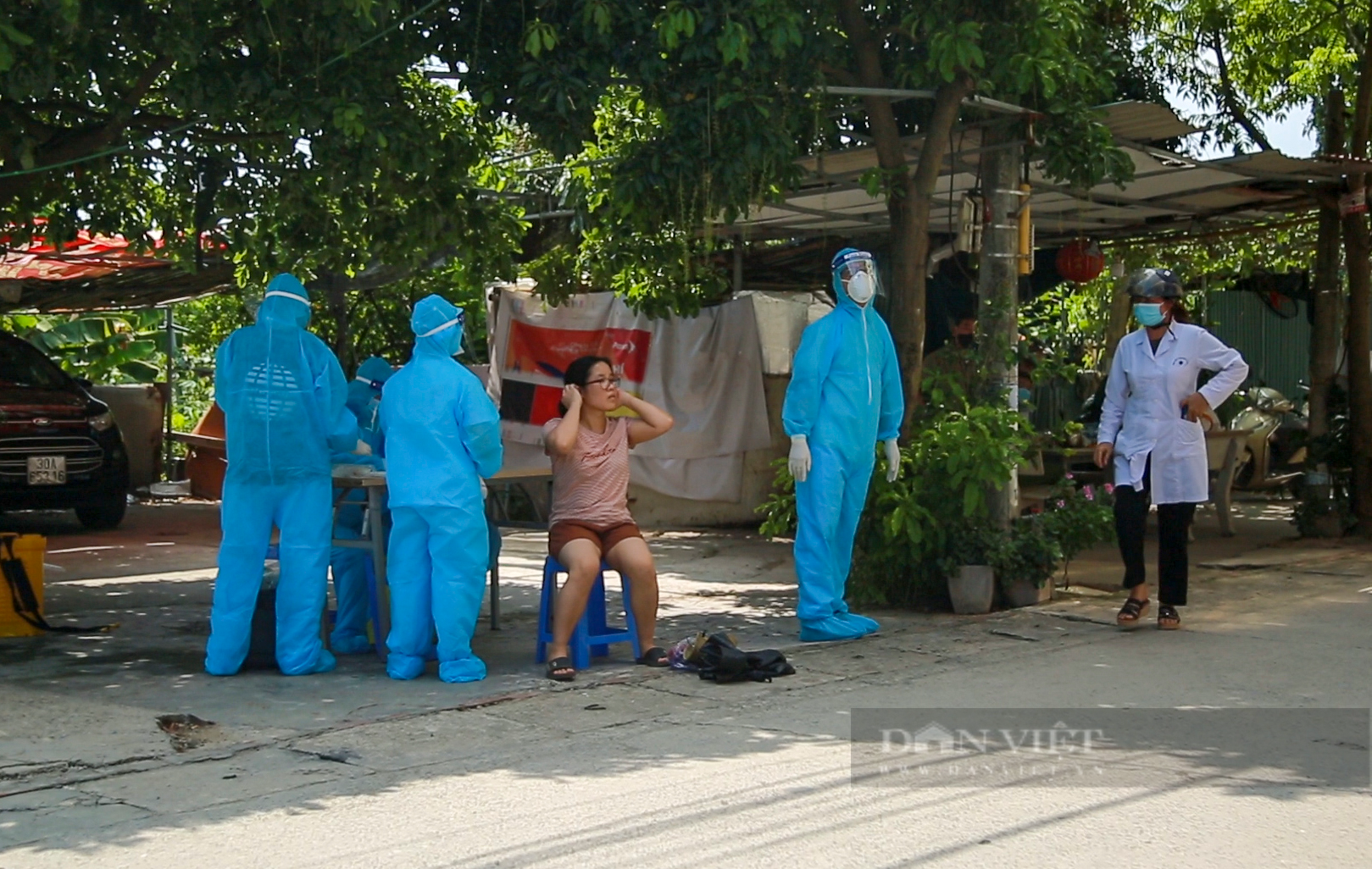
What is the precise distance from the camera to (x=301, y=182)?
28.9ft

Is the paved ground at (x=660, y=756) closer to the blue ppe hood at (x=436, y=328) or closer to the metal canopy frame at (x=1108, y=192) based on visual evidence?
the blue ppe hood at (x=436, y=328)

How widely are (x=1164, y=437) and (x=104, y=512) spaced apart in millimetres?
9640

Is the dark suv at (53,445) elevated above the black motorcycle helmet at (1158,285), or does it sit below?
below

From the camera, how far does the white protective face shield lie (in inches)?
317

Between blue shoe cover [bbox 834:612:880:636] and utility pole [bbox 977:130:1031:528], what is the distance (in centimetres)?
129

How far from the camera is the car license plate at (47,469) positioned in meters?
12.8

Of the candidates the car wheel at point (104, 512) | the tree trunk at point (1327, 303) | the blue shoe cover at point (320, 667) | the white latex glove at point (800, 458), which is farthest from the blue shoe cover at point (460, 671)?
the tree trunk at point (1327, 303)

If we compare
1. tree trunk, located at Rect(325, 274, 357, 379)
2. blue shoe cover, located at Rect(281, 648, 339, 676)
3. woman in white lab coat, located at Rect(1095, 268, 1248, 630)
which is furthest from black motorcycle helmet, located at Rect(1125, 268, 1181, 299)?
tree trunk, located at Rect(325, 274, 357, 379)

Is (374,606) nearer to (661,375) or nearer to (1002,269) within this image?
(1002,269)

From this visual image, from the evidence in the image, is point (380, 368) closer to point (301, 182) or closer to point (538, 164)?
point (301, 182)

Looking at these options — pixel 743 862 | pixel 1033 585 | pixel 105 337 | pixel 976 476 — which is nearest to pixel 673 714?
pixel 743 862

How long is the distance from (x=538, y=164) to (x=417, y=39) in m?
4.41

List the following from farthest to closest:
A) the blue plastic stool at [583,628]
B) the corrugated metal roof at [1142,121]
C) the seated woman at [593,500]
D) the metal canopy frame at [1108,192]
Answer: the metal canopy frame at [1108,192], the corrugated metal roof at [1142,121], the blue plastic stool at [583,628], the seated woman at [593,500]

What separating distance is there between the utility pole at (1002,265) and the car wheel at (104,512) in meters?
8.37
